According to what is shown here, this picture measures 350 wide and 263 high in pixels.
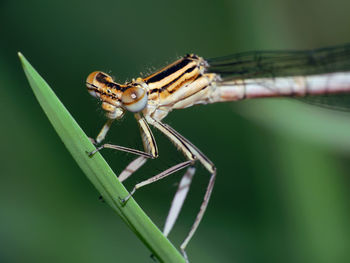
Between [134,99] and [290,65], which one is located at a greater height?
[134,99]

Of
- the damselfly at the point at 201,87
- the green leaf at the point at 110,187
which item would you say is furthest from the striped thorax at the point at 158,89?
the green leaf at the point at 110,187

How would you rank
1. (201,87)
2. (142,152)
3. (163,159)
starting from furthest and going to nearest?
1. (201,87)
2. (163,159)
3. (142,152)

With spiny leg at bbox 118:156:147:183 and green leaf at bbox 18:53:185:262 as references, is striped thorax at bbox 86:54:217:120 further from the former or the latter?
green leaf at bbox 18:53:185:262

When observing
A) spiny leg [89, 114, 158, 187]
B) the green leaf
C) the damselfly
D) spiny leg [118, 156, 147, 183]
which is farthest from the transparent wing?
the green leaf

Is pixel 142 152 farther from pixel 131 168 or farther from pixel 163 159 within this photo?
pixel 163 159

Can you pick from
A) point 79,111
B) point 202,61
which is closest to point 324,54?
point 202,61

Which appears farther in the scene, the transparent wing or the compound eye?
the transparent wing

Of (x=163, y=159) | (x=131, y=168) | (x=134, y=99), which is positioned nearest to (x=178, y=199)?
(x=163, y=159)

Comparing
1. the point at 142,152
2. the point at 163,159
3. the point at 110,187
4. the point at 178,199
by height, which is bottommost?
the point at 178,199
